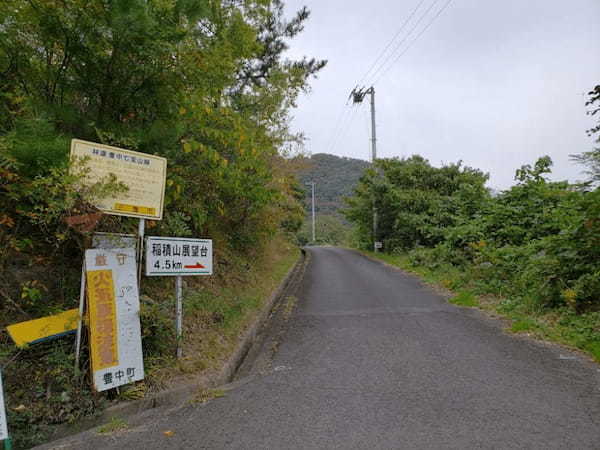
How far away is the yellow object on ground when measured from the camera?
3398 mm

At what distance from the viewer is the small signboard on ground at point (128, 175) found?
368 cm

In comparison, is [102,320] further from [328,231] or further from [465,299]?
[328,231]

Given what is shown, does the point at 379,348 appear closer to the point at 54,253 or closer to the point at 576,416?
the point at 576,416

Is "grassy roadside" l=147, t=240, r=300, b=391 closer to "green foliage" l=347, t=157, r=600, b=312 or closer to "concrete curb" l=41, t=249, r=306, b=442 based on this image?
"concrete curb" l=41, t=249, r=306, b=442

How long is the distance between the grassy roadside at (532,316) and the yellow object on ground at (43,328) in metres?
5.82

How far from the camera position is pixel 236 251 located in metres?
11.2

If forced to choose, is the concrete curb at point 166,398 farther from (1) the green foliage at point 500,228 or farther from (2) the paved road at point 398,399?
(1) the green foliage at point 500,228

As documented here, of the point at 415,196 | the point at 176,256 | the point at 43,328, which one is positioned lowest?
the point at 43,328

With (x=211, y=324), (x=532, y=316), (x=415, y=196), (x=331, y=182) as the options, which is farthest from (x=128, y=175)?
(x=331, y=182)

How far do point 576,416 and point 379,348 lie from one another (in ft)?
7.76

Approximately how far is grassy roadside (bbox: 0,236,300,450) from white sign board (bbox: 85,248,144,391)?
7.1 inches

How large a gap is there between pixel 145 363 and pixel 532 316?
6.07 meters

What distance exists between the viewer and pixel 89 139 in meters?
4.86

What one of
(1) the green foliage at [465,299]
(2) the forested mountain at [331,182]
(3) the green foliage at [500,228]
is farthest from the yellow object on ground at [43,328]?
(2) the forested mountain at [331,182]
